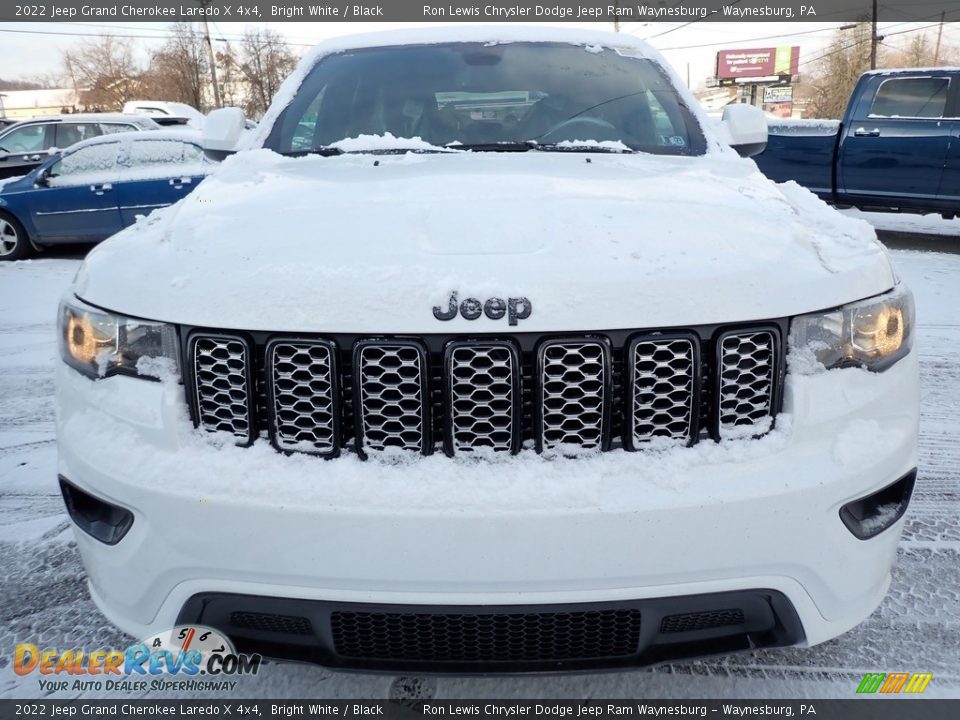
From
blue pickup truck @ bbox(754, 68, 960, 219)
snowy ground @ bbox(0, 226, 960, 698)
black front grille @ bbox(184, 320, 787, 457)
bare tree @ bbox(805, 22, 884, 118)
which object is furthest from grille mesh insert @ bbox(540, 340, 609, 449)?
bare tree @ bbox(805, 22, 884, 118)

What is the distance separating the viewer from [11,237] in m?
8.84

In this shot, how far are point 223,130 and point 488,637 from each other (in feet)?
7.69

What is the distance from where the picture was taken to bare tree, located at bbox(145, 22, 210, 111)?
38.3 m

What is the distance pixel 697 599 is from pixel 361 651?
2.24 feet

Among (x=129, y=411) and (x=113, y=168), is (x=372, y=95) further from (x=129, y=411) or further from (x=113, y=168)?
(x=113, y=168)

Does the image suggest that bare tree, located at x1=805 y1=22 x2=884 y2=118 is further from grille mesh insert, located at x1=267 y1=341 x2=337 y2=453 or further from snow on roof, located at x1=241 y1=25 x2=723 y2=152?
grille mesh insert, located at x1=267 y1=341 x2=337 y2=453

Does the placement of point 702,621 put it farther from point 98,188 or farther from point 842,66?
point 842,66

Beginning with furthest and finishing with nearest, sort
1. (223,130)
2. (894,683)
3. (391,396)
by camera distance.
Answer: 1. (223,130)
2. (894,683)
3. (391,396)

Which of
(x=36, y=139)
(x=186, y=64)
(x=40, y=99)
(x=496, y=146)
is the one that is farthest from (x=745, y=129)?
(x=40, y=99)

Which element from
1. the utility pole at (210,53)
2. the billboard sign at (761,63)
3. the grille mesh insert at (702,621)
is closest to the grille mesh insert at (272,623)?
the grille mesh insert at (702,621)

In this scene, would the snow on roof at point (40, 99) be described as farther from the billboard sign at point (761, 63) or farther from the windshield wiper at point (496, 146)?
the windshield wiper at point (496, 146)

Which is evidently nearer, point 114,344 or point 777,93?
point 114,344

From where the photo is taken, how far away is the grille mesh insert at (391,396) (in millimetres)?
1457

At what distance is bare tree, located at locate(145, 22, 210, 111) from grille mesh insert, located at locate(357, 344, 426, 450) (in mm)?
41762
